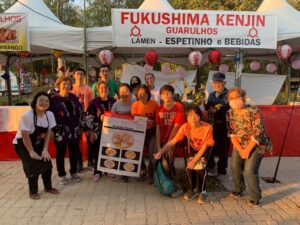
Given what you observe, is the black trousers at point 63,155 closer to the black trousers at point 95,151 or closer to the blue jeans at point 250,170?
the black trousers at point 95,151

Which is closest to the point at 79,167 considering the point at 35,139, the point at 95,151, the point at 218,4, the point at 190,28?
the point at 95,151

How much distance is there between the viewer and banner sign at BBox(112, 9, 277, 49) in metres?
7.32

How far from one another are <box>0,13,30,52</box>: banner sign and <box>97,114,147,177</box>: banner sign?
3.54m

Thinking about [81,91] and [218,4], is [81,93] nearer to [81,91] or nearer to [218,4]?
[81,91]

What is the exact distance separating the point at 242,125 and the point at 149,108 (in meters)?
1.45

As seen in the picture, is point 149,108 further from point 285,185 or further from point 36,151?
point 285,185

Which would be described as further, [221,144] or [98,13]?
[98,13]

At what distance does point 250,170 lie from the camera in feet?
14.4

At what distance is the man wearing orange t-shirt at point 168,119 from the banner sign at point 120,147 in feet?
1.17

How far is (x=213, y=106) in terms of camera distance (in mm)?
5602

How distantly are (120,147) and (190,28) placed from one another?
338 centimetres

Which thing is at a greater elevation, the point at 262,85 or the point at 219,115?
the point at 262,85

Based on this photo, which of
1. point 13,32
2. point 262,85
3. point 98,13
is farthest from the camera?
point 98,13

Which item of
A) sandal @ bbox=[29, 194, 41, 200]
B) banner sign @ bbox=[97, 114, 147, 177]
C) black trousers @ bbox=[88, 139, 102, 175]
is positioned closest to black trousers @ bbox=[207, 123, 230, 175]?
banner sign @ bbox=[97, 114, 147, 177]
